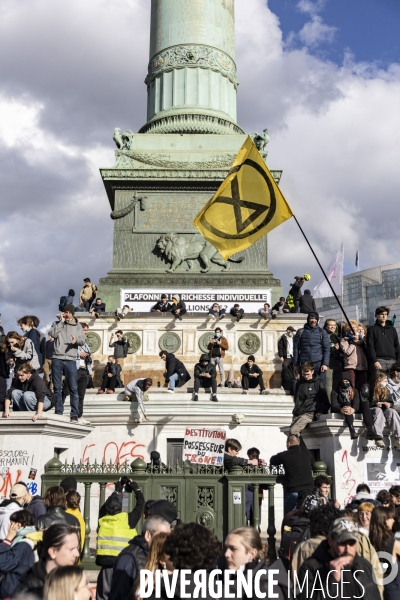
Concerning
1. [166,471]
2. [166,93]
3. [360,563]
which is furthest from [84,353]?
[166,93]

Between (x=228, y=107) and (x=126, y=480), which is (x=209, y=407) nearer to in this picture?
(x=126, y=480)

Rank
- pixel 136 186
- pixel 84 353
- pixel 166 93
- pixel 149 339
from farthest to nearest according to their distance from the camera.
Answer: pixel 166 93 → pixel 136 186 → pixel 149 339 → pixel 84 353

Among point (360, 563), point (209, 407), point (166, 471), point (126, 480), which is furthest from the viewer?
point (209, 407)

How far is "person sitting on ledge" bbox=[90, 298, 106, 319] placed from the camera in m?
24.5

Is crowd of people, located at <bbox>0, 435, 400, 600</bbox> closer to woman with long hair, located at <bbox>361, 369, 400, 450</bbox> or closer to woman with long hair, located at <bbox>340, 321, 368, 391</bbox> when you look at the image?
woman with long hair, located at <bbox>361, 369, 400, 450</bbox>

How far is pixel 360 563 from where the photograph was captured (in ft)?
14.8

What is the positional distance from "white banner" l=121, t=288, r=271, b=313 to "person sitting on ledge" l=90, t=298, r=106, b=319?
156 cm

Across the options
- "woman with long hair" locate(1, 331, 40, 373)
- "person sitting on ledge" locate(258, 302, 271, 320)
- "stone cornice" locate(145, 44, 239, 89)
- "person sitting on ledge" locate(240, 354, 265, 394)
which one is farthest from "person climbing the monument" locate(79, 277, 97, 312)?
"woman with long hair" locate(1, 331, 40, 373)

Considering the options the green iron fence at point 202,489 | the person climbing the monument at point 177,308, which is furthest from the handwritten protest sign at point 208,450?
the person climbing the monument at point 177,308

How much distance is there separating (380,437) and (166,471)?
3.43 metres

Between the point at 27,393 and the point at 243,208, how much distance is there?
5.49 m

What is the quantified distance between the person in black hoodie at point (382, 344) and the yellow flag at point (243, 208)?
2.79 m

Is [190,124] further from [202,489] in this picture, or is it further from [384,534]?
[384,534]

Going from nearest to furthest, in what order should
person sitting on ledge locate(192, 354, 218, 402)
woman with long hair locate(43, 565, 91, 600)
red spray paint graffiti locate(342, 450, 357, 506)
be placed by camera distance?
woman with long hair locate(43, 565, 91, 600) < red spray paint graffiti locate(342, 450, 357, 506) < person sitting on ledge locate(192, 354, 218, 402)
